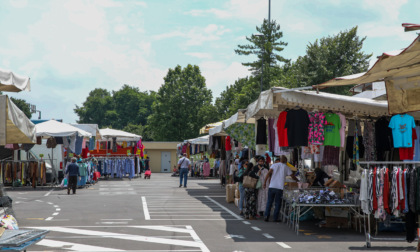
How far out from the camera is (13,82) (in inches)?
380

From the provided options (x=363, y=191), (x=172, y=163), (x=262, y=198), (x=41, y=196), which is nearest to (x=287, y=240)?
(x=363, y=191)

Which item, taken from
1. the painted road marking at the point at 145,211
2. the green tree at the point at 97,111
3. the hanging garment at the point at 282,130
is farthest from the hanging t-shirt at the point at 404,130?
the green tree at the point at 97,111

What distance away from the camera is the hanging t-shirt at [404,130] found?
1250cm

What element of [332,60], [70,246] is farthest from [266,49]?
[70,246]

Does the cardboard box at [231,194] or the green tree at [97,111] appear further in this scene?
the green tree at [97,111]

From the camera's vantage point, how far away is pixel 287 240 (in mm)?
12023

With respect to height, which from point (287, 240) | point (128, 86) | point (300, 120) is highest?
point (128, 86)

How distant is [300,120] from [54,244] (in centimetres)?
635

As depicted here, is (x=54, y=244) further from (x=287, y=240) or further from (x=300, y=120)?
(x=300, y=120)

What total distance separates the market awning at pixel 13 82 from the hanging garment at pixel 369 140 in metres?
8.22

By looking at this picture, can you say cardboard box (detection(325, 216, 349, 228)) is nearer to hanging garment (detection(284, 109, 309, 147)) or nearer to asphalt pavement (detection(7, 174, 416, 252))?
asphalt pavement (detection(7, 174, 416, 252))

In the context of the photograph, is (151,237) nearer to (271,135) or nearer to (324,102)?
(324,102)

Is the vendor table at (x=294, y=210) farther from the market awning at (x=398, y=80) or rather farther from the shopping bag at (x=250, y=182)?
the market awning at (x=398, y=80)

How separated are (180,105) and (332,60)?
105 feet
